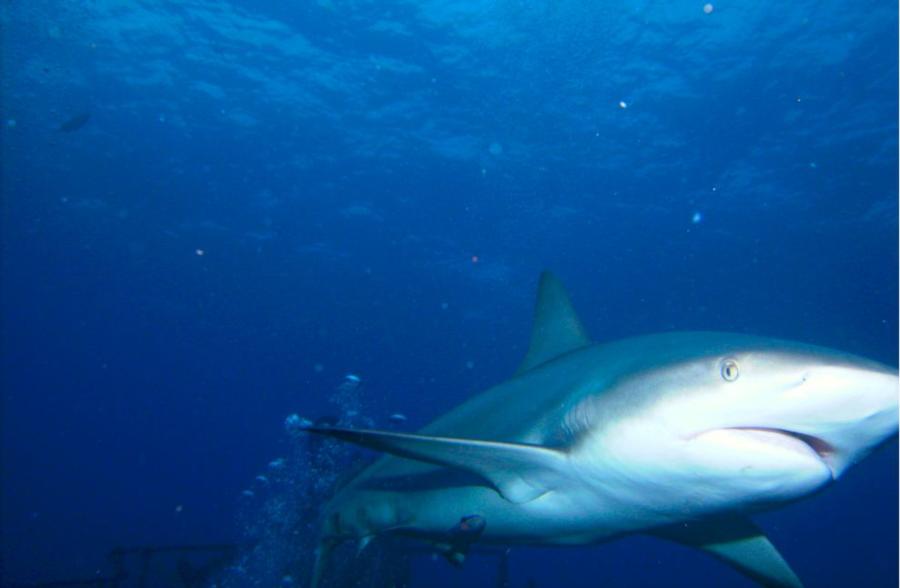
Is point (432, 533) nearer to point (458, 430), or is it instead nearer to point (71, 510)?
point (458, 430)

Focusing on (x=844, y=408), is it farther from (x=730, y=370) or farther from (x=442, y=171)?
(x=442, y=171)

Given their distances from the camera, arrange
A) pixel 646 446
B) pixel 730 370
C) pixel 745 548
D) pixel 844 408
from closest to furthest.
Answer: pixel 844 408
pixel 730 370
pixel 646 446
pixel 745 548

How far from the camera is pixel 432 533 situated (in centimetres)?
479

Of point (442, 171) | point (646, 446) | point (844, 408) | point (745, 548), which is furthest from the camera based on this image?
point (442, 171)

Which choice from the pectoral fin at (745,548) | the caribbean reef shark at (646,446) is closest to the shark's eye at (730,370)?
the caribbean reef shark at (646,446)

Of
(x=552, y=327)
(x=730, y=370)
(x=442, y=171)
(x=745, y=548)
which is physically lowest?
(x=745, y=548)

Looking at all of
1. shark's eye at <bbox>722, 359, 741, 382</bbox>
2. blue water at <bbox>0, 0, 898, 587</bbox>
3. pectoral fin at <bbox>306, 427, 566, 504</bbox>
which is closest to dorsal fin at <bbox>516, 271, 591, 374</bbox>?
pectoral fin at <bbox>306, 427, 566, 504</bbox>

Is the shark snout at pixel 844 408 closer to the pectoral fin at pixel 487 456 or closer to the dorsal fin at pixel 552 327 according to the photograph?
the pectoral fin at pixel 487 456

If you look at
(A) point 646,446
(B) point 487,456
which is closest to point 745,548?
(A) point 646,446

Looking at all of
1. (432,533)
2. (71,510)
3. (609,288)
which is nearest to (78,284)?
(609,288)

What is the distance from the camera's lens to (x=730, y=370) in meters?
2.31

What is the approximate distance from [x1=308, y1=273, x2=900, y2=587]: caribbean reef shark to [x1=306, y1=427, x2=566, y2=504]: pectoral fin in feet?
0.04

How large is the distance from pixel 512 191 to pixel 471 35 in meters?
8.71

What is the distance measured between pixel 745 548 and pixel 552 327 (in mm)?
2383
